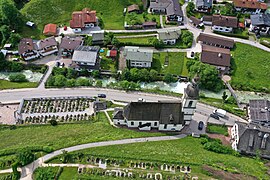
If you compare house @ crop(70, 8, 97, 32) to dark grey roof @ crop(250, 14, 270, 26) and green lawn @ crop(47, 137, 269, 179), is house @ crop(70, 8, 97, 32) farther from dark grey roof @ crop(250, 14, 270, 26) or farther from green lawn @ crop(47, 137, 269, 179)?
dark grey roof @ crop(250, 14, 270, 26)

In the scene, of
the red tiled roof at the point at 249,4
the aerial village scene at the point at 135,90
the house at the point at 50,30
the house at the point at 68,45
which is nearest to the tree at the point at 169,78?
the aerial village scene at the point at 135,90

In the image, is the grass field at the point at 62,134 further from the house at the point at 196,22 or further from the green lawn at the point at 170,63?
the house at the point at 196,22

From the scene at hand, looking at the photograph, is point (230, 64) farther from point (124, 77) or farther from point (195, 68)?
point (124, 77)

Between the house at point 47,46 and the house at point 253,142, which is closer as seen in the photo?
the house at point 253,142

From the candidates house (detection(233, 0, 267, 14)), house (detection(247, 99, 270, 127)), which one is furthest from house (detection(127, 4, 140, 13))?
house (detection(247, 99, 270, 127))

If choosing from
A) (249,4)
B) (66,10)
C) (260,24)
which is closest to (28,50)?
(66,10)

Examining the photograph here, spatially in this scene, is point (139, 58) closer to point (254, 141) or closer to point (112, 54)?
point (112, 54)

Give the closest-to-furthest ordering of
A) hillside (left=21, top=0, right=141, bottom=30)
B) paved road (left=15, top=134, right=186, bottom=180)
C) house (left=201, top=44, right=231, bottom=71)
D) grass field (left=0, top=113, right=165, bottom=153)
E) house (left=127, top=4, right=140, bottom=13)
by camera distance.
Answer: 1. paved road (left=15, top=134, right=186, bottom=180)
2. grass field (left=0, top=113, right=165, bottom=153)
3. house (left=201, top=44, right=231, bottom=71)
4. hillside (left=21, top=0, right=141, bottom=30)
5. house (left=127, top=4, right=140, bottom=13)
